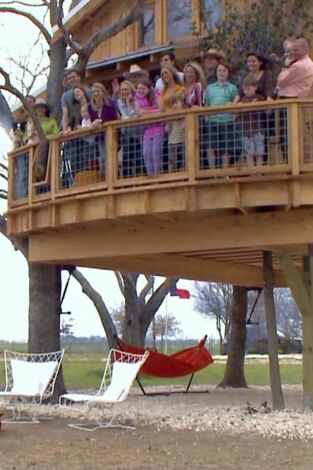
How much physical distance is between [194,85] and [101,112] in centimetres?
138

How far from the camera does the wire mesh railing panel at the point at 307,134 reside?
10.1m

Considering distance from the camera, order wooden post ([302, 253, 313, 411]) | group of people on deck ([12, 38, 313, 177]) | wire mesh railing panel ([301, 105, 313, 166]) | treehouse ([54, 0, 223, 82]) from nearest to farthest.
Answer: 1. wire mesh railing panel ([301, 105, 313, 166])
2. group of people on deck ([12, 38, 313, 177])
3. wooden post ([302, 253, 313, 411])
4. treehouse ([54, 0, 223, 82])

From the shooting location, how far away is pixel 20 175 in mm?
13180

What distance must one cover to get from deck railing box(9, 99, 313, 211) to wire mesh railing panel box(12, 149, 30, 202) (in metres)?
1.51

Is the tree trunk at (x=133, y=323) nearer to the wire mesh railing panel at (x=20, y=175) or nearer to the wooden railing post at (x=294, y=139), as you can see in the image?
the wire mesh railing panel at (x=20, y=175)

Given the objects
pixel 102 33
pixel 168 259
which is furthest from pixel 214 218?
pixel 102 33

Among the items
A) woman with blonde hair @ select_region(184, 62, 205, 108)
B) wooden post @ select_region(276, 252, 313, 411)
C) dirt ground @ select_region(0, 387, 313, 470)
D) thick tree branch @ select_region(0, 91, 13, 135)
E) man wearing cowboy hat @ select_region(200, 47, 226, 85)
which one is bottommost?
dirt ground @ select_region(0, 387, 313, 470)

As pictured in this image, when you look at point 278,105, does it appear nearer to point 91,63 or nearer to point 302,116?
point 302,116

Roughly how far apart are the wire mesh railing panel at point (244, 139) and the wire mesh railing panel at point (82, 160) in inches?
58.3

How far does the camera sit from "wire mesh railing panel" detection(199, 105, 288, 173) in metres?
10.1

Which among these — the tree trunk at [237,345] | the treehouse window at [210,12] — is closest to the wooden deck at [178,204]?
the treehouse window at [210,12]

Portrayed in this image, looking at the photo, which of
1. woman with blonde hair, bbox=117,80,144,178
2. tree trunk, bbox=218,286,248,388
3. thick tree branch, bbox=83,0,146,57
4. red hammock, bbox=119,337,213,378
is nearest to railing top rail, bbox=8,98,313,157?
woman with blonde hair, bbox=117,80,144,178

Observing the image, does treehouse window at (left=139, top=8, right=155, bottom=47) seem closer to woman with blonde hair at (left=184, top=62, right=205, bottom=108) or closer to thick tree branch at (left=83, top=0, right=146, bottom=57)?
thick tree branch at (left=83, top=0, right=146, bottom=57)

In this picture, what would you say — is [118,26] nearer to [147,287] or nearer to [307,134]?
[307,134]
